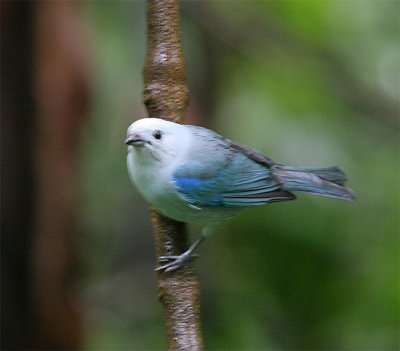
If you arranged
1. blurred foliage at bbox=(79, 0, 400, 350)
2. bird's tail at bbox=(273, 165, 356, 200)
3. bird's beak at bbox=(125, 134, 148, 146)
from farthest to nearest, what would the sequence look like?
blurred foliage at bbox=(79, 0, 400, 350) → bird's tail at bbox=(273, 165, 356, 200) → bird's beak at bbox=(125, 134, 148, 146)

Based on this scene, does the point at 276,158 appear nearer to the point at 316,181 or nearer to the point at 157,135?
the point at 316,181

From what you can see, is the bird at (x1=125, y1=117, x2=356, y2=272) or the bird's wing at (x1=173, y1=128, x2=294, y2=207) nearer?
the bird at (x1=125, y1=117, x2=356, y2=272)

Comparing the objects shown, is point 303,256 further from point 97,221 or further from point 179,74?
point 179,74

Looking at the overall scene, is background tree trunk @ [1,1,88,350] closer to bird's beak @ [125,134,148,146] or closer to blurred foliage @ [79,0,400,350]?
blurred foliage @ [79,0,400,350]

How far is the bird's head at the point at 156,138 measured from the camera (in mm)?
3180

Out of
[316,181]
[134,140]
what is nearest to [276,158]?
[316,181]

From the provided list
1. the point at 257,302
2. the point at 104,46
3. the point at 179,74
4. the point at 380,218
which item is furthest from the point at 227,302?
the point at 179,74

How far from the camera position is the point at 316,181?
158 inches

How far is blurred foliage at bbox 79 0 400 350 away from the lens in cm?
504

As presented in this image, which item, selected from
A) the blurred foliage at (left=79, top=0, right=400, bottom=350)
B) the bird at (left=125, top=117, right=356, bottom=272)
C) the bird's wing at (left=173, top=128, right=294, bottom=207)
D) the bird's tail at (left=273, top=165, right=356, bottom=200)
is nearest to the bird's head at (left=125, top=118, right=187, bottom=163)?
the bird at (left=125, top=117, right=356, bottom=272)

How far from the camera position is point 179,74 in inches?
126

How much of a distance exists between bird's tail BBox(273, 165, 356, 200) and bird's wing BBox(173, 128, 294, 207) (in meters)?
0.12

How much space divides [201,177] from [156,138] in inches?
14.7

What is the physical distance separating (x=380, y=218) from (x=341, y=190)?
1.41m
